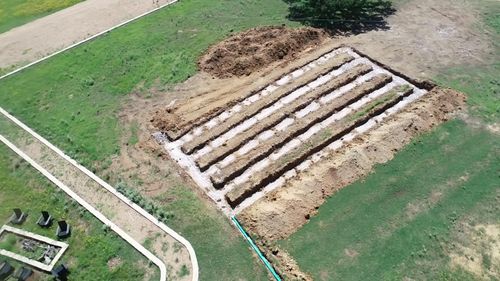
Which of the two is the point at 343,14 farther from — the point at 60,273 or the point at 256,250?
the point at 60,273

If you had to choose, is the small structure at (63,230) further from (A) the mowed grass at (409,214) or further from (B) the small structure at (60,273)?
(A) the mowed grass at (409,214)

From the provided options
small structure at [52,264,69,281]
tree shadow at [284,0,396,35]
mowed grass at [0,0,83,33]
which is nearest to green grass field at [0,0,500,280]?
tree shadow at [284,0,396,35]

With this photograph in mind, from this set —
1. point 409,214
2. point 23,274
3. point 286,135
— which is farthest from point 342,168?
point 23,274

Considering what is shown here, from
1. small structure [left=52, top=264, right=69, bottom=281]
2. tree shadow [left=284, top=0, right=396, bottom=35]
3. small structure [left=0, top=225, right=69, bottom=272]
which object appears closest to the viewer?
small structure [left=52, top=264, right=69, bottom=281]

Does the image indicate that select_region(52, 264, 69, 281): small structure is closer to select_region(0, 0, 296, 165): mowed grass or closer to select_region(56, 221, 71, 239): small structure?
select_region(56, 221, 71, 239): small structure

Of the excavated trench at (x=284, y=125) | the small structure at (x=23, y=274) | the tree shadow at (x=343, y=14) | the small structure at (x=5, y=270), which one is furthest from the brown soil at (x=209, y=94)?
the small structure at (x=5, y=270)
